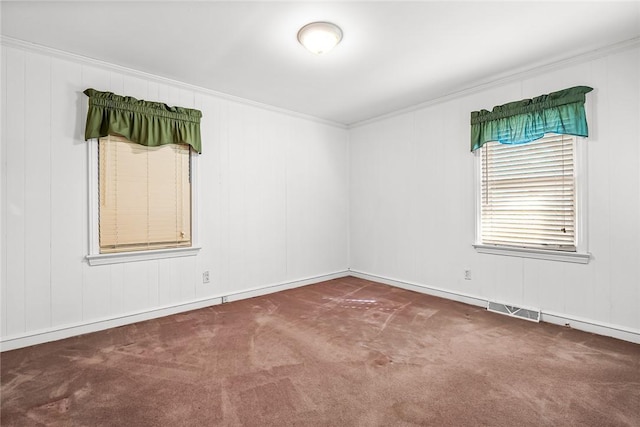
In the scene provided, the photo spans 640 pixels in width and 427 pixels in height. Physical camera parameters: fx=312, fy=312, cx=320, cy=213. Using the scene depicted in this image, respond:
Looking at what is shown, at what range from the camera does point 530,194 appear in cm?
338

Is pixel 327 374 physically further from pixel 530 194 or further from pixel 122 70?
pixel 122 70

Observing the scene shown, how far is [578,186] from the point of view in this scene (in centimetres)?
305

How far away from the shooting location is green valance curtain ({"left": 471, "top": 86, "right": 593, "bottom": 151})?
9.84 ft

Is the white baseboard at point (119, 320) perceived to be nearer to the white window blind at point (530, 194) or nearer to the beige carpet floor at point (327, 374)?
the beige carpet floor at point (327, 374)

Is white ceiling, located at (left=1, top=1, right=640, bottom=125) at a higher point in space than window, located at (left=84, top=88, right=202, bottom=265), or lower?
higher

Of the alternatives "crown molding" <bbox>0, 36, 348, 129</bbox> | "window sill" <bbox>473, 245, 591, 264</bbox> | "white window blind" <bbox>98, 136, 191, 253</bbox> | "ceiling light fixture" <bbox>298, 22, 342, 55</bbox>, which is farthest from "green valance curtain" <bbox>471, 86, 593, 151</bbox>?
"white window blind" <bbox>98, 136, 191, 253</bbox>

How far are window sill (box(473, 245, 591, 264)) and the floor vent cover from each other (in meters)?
0.58

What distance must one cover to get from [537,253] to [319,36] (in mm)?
3079

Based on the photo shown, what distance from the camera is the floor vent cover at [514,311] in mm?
3288

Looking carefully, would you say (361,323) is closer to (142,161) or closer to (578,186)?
(578,186)

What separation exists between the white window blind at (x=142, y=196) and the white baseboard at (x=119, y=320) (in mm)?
697

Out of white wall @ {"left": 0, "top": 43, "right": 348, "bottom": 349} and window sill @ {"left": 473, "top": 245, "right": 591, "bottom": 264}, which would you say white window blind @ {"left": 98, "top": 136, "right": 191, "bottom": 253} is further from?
window sill @ {"left": 473, "top": 245, "right": 591, "bottom": 264}

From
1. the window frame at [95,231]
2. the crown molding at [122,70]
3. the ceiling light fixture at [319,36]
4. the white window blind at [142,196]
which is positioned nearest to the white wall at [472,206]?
the crown molding at [122,70]

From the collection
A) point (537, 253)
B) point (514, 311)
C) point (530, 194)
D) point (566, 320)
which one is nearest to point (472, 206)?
point (530, 194)
